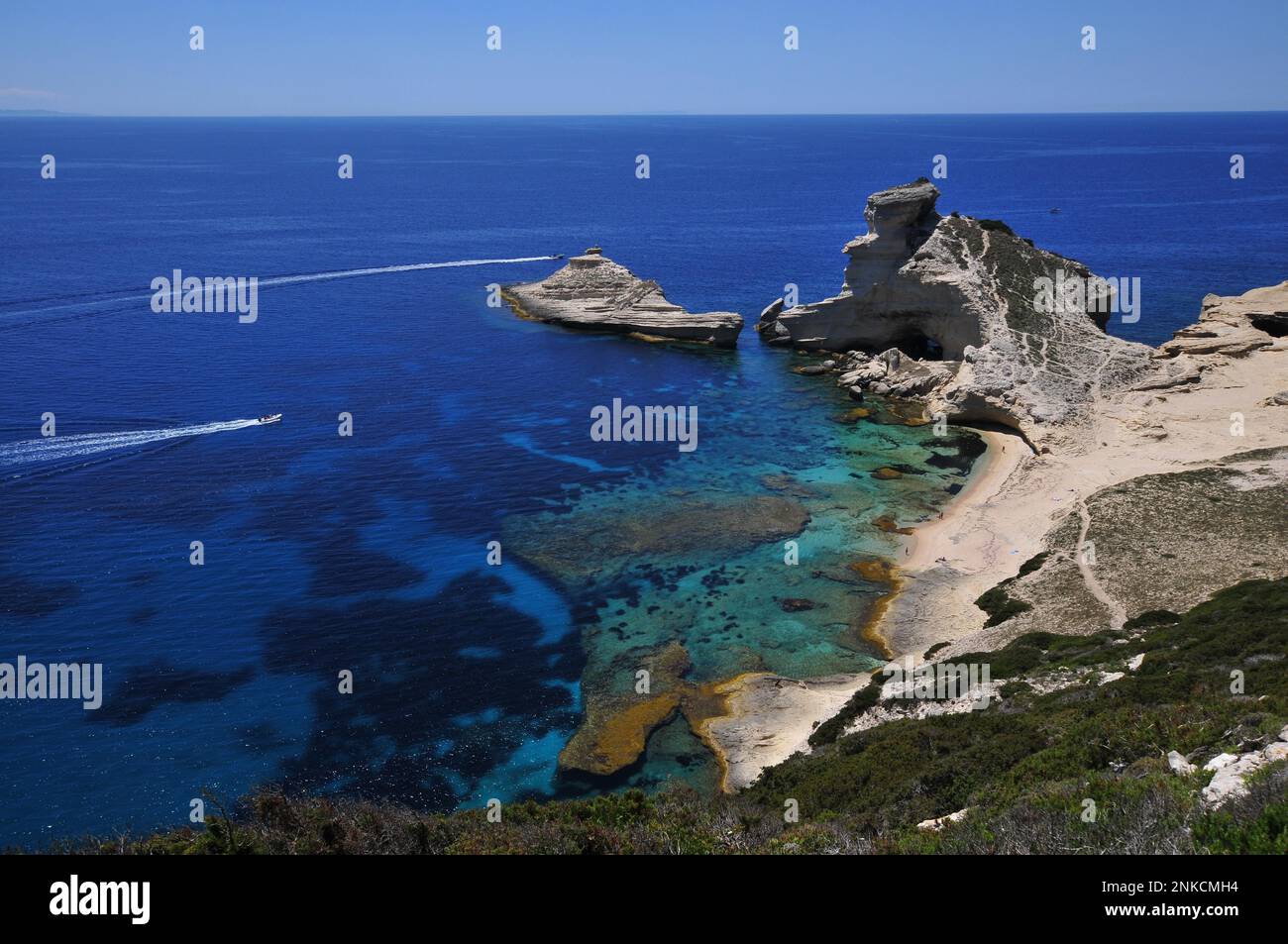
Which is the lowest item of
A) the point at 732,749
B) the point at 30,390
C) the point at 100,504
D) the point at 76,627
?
the point at 732,749

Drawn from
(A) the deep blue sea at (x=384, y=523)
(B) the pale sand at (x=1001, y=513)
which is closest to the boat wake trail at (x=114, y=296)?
(A) the deep blue sea at (x=384, y=523)

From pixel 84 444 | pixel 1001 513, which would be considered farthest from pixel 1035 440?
pixel 84 444

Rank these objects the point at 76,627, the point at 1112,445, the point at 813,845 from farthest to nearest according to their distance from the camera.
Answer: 1. the point at 1112,445
2. the point at 76,627
3. the point at 813,845

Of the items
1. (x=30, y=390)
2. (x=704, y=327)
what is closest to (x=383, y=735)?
(x=30, y=390)

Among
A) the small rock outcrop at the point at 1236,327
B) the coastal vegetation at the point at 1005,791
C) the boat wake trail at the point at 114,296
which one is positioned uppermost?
the boat wake trail at the point at 114,296

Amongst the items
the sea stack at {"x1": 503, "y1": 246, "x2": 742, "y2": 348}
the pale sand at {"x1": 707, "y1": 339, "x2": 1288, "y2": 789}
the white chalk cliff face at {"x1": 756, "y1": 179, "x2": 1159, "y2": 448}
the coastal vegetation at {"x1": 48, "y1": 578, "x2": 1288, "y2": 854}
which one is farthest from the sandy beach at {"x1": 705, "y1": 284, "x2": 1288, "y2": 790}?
the sea stack at {"x1": 503, "y1": 246, "x2": 742, "y2": 348}

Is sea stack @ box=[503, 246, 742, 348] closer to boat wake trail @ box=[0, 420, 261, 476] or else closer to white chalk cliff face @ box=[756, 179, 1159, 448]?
white chalk cliff face @ box=[756, 179, 1159, 448]

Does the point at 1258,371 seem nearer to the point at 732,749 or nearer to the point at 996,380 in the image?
the point at 996,380

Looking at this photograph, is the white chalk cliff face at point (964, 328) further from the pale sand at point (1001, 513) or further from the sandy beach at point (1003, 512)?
the pale sand at point (1001, 513)
